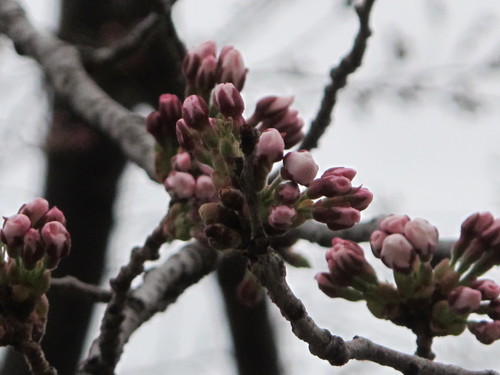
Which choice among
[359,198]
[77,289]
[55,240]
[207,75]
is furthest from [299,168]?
[77,289]

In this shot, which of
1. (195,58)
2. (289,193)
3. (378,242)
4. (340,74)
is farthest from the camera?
(340,74)

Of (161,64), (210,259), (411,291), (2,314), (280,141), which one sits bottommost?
(161,64)

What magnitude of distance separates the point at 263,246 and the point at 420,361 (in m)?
0.34

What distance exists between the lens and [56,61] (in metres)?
2.45

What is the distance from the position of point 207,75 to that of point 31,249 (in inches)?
19.9

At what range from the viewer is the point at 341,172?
125 cm

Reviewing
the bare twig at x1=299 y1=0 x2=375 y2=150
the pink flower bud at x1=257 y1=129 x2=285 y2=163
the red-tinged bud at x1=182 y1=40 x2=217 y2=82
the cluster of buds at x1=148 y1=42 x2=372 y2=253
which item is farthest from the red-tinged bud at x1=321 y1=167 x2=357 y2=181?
the bare twig at x1=299 y1=0 x2=375 y2=150

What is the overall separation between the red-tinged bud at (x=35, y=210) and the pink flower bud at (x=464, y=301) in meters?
0.66

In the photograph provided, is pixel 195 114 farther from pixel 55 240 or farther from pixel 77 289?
pixel 77 289

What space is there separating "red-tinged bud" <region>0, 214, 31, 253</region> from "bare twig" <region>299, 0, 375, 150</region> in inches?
35.4

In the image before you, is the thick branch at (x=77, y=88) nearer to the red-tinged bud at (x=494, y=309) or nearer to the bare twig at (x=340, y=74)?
the bare twig at (x=340, y=74)

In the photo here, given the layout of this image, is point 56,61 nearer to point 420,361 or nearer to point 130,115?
point 130,115

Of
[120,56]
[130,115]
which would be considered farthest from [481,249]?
[120,56]

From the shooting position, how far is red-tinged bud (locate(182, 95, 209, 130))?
122cm
